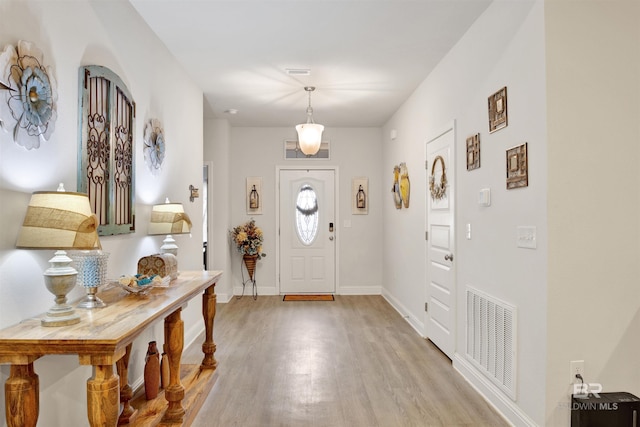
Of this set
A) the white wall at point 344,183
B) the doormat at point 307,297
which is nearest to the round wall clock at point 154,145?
the white wall at point 344,183

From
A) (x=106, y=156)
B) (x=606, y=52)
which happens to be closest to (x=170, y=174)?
(x=106, y=156)

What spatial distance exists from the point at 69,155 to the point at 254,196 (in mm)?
4577

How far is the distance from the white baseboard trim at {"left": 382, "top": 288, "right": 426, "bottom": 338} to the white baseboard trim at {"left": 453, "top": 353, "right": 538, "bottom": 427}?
3.25 ft

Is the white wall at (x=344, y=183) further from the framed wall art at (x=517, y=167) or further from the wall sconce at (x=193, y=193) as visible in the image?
the framed wall art at (x=517, y=167)

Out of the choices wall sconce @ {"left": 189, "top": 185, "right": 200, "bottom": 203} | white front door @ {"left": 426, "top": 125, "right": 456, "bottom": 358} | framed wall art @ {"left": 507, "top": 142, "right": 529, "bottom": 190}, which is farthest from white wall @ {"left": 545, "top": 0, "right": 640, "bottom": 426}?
wall sconce @ {"left": 189, "top": 185, "right": 200, "bottom": 203}

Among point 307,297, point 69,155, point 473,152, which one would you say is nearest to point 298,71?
point 473,152

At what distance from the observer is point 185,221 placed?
3262 mm

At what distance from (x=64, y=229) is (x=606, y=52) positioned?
106 inches

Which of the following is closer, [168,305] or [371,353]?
[168,305]

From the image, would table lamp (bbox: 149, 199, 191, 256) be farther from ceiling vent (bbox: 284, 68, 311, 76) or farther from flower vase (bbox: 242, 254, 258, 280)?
flower vase (bbox: 242, 254, 258, 280)

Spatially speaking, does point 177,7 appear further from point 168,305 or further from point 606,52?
point 606,52

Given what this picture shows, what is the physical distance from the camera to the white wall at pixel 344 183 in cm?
668

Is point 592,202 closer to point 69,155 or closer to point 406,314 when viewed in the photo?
point 69,155

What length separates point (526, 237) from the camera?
2395mm
